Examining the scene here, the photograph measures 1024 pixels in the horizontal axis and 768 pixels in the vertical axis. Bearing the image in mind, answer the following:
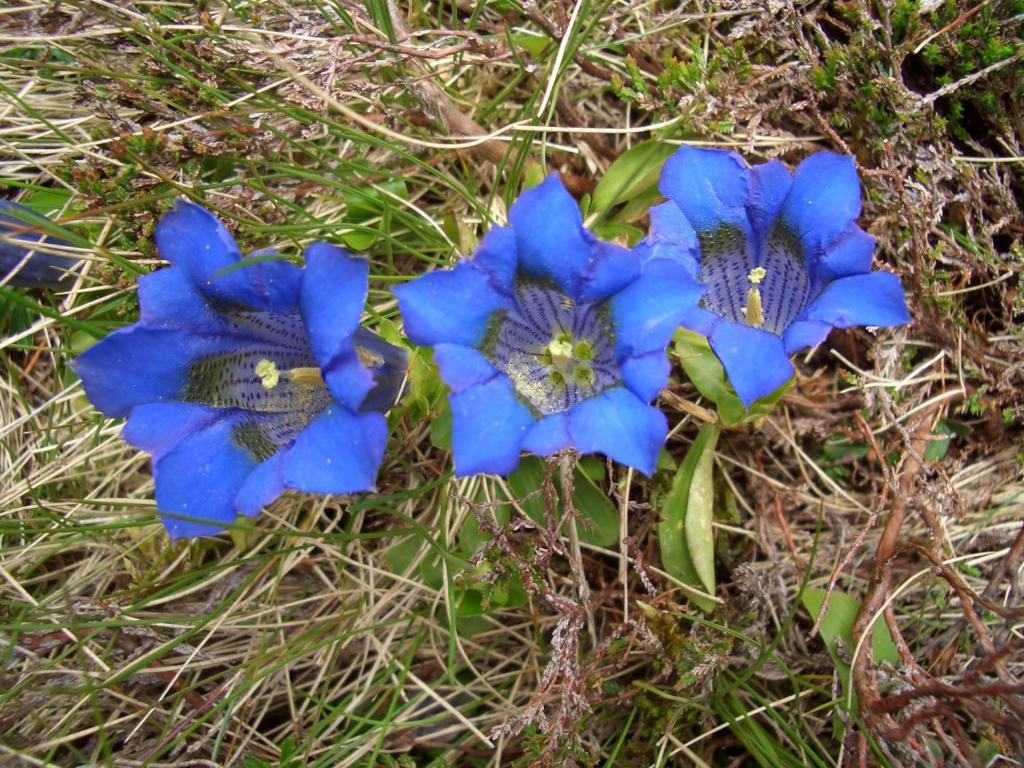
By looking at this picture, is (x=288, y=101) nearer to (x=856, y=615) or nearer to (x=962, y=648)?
(x=856, y=615)

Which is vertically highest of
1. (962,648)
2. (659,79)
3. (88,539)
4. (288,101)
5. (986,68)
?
(986,68)

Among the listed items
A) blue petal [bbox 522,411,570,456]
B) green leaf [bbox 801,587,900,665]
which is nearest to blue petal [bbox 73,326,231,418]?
blue petal [bbox 522,411,570,456]

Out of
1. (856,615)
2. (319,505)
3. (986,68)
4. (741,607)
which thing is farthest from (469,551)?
(986,68)

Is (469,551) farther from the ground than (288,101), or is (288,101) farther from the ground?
(288,101)

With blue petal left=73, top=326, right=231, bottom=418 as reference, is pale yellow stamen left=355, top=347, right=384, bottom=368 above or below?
above

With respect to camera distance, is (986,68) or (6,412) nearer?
(986,68)

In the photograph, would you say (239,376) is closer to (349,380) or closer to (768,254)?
(349,380)

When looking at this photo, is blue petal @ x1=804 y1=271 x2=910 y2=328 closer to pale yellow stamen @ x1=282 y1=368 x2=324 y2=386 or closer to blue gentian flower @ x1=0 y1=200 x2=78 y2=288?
pale yellow stamen @ x1=282 y1=368 x2=324 y2=386
